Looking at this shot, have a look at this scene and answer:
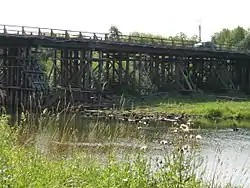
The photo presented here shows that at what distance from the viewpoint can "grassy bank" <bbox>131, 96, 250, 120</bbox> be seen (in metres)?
37.7

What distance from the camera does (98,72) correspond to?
46375mm

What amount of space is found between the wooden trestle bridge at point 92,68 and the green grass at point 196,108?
14.1 ft

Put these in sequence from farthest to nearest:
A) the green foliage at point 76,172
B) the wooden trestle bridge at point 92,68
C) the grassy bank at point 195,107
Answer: the wooden trestle bridge at point 92,68, the grassy bank at point 195,107, the green foliage at point 76,172

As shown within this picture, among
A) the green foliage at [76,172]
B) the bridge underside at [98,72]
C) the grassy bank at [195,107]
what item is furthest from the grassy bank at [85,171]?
the grassy bank at [195,107]

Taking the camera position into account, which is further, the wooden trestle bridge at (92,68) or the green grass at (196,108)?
the wooden trestle bridge at (92,68)

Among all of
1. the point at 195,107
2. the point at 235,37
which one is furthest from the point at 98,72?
the point at 235,37

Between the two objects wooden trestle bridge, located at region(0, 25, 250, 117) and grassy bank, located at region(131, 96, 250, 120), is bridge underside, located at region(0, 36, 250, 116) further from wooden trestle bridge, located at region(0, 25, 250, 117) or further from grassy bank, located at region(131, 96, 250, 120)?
grassy bank, located at region(131, 96, 250, 120)

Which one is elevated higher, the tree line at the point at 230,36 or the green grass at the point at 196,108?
the tree line at the point at 230,36

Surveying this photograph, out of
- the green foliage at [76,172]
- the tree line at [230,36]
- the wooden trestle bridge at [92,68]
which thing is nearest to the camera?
the green foliage at [76,172]

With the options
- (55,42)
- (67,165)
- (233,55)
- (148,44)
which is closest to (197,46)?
(233,55)

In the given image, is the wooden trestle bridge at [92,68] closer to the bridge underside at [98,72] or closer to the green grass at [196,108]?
the bridge underside at [98,72]

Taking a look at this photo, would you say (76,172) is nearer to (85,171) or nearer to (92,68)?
(85,171)

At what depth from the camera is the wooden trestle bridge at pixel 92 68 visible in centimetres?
4144

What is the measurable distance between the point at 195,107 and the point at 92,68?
12.2 m
